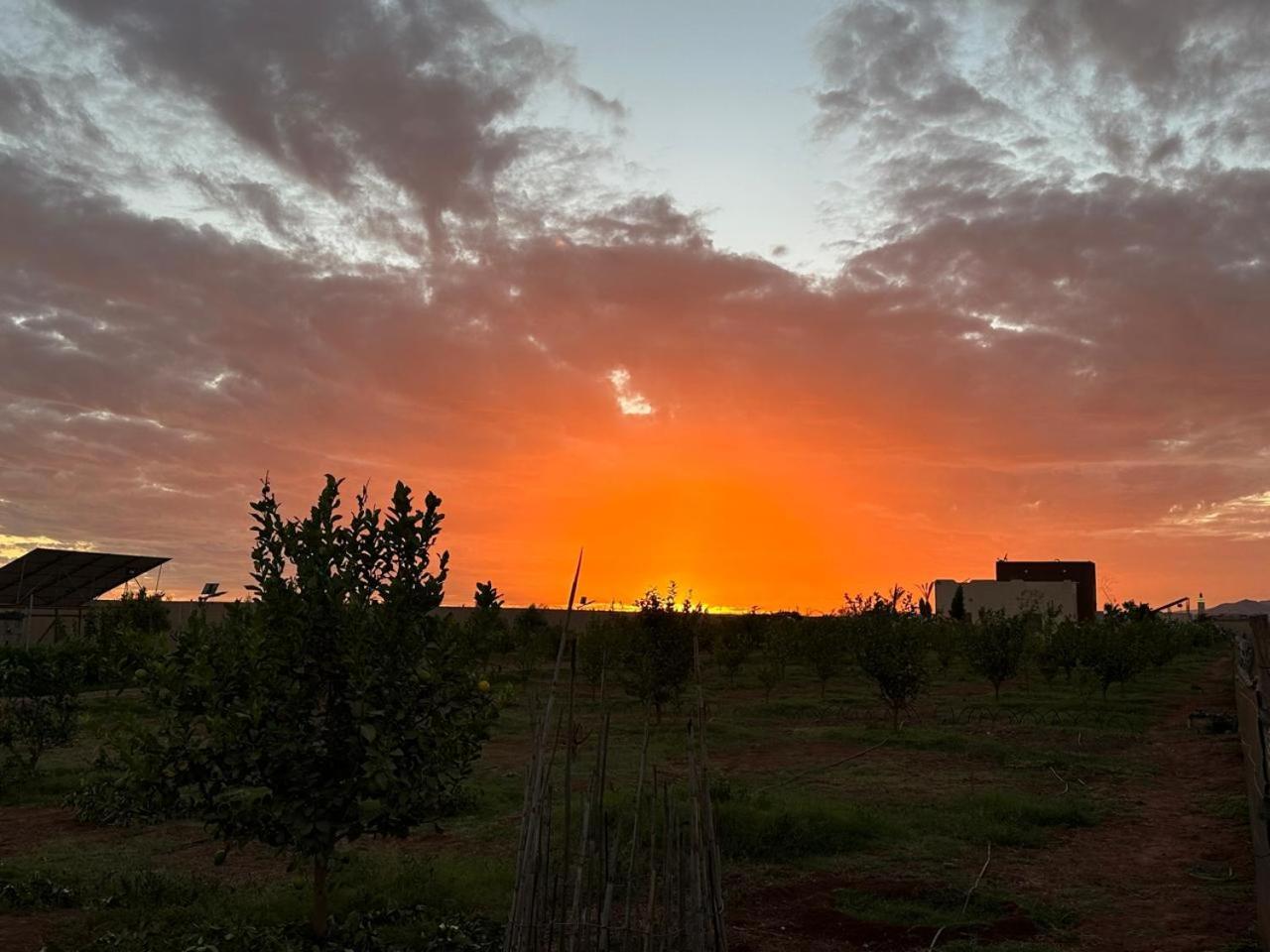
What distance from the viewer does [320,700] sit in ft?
26.4

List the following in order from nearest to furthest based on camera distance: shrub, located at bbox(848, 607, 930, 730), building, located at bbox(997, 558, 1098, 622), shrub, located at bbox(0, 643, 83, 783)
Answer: shrub, located at bbox(0, 643, 83, 783) < shrub, located at bbox(848, 607, 930, 730) < building, located at bbox(997, 558, 1098, 622)

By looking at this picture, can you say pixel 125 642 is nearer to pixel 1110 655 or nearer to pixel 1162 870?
pixel 1162 870

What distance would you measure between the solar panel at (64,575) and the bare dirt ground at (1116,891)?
31.9 meters

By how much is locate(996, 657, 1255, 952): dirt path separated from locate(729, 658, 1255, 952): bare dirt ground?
0.01m

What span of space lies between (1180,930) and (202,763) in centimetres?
940

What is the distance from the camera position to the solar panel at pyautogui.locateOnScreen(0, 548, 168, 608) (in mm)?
33719

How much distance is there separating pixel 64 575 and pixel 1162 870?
36692mm

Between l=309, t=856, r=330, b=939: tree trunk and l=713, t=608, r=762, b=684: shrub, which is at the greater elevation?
l=713, t=608, r=762, b=684: shrub

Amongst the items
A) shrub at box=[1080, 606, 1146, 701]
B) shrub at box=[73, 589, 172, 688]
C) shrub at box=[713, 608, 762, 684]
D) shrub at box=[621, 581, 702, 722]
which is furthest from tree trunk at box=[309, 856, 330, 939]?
shrub at box=[713, 608, 762, 684]

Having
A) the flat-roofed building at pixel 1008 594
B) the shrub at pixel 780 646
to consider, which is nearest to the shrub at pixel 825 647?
the shrub at pixel 780 646

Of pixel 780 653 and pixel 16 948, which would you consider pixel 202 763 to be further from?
pixel 780 653

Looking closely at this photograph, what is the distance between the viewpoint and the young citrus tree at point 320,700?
7.57 metres

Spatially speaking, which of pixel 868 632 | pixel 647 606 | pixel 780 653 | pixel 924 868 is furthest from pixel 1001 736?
pixel 780 653

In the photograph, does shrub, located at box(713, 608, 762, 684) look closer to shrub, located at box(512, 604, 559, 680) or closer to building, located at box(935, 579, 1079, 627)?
shrub, located at box(512, 604, 559, 680)
